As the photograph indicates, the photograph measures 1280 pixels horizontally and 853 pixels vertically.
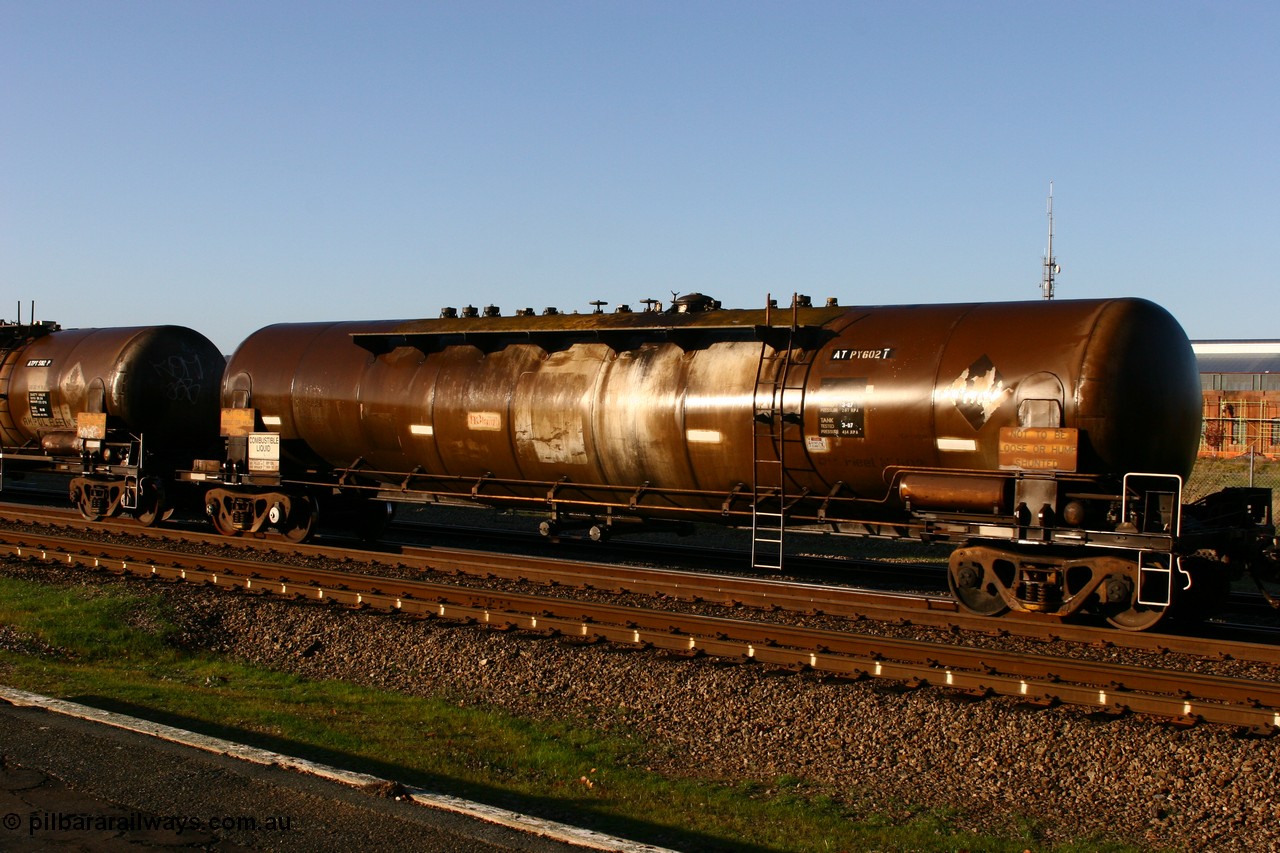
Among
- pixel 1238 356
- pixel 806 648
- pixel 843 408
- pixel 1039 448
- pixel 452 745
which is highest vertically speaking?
pixel 1238 356

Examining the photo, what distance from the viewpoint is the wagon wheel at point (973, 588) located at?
39.0ft

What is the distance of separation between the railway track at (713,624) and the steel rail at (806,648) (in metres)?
0.01

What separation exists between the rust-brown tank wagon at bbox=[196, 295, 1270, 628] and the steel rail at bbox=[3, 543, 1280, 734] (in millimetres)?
1824

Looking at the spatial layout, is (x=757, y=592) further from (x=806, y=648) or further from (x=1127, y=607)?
(x=1127, y=607)

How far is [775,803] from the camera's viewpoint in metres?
7.23

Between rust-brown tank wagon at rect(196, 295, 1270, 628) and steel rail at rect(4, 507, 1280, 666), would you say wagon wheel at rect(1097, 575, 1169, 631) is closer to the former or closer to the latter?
rust-brown tank wagon at rect(196, 295, 1270, 628)

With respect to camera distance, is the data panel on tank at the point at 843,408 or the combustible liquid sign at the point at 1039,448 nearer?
the combustible liquid sign at the point at 1039,448

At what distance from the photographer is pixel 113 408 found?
20.2 m

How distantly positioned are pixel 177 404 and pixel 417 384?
7176 mm

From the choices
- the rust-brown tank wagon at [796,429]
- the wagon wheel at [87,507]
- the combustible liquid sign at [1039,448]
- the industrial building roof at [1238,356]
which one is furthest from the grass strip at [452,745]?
the industrial building roof at [1238,356]

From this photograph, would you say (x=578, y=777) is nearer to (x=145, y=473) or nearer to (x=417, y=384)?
(x=417, y=384)

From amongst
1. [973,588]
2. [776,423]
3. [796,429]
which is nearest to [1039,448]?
[973,588]

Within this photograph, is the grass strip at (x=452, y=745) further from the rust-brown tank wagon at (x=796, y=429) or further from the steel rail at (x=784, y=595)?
the rust-brown tank wagon at (x=796, y=429)

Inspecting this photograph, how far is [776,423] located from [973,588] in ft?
10.1
